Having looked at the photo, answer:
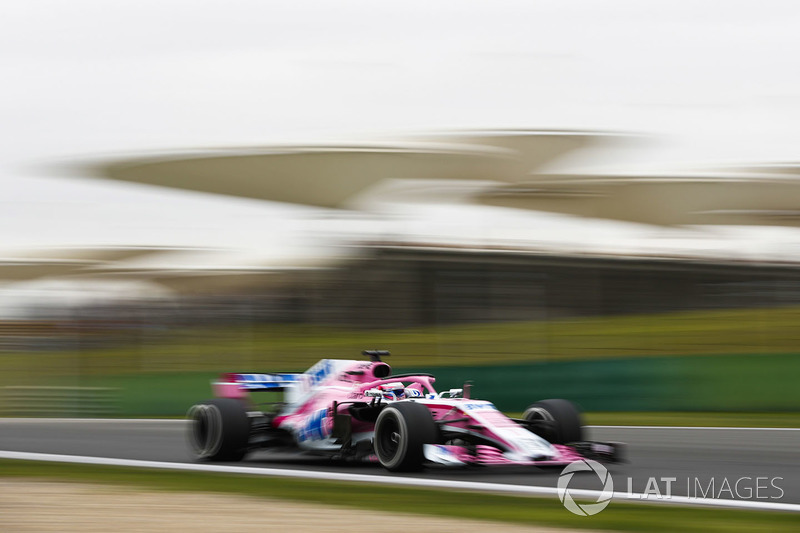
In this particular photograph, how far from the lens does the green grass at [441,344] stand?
1941 centimetres

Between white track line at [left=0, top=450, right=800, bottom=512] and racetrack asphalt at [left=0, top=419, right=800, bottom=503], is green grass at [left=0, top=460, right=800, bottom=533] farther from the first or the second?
racetrack asphalt at [left=0, top=419, right=800, bottom=503]

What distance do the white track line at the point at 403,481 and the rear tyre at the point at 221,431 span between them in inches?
14.2

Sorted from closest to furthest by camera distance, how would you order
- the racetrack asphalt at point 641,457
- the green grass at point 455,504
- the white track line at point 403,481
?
the green grass at point 455,504 → the white track line at point 403,481 → the racetrack asphalt at point 641,457

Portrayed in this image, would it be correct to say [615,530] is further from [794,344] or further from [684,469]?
[794,344]

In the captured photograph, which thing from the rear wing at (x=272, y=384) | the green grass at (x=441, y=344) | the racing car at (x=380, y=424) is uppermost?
the green grass at (x=441, y=344)

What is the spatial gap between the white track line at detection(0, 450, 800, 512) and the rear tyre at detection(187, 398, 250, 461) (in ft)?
1.19

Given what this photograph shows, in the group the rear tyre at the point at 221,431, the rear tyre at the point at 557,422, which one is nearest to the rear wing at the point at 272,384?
the rear tyre at the point at 221,431

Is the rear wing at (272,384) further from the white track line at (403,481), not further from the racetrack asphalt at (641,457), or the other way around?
the white track line at (403,481)

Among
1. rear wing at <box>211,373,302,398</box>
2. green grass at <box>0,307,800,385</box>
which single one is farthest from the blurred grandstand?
rear wing at <box>211,373,302,398</box>

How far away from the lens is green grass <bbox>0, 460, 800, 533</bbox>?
235 inches

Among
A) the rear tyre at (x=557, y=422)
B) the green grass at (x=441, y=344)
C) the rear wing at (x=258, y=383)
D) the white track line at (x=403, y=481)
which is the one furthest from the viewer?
the green grass at (x=441, y=344)

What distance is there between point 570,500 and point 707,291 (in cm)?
2369

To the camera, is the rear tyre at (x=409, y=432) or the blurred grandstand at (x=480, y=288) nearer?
the rear tyre at (x=409, y=432)

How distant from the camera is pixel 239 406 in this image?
10453 millimetres
